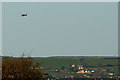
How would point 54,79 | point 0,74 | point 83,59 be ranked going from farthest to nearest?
point 83,59
point 54,79
point 0,74

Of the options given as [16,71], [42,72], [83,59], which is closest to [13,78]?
[16,71]

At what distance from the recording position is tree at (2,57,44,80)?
1116 cm

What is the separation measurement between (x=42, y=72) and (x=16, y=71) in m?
0.91

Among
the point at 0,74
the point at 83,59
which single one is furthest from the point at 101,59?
the point at 0,74

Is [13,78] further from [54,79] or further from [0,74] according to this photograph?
[54,79]

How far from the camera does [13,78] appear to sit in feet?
36.8

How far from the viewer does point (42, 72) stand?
1131cm

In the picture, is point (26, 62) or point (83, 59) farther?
point (83, 59)

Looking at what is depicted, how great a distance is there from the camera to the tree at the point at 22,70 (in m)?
11.2

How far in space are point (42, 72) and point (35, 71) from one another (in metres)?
0.27

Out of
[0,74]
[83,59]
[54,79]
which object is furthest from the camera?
[83,59]

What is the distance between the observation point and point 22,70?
11203mm

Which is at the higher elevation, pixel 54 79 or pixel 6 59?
pixel 6 59

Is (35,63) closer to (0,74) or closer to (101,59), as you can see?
(0,74)
